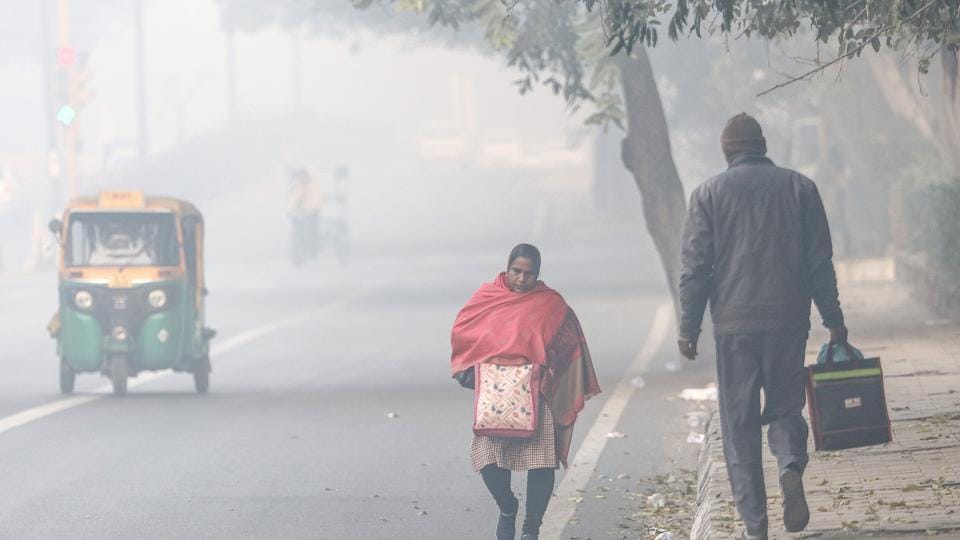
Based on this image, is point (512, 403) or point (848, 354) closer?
point (848, 354)

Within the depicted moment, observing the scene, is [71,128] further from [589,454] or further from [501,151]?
[589,454]

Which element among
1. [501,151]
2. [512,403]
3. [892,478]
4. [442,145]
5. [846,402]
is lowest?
[501,151]

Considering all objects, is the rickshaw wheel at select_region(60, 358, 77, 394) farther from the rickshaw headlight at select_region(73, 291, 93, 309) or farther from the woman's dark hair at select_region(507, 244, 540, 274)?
the woman's dark hair at select_region(507, 244, 540, 274)

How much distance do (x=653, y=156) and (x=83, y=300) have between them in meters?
5.54

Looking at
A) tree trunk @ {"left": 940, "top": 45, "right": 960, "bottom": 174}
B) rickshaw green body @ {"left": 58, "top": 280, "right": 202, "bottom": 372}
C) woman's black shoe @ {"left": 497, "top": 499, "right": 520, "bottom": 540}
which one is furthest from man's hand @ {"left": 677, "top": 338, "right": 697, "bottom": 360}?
rickshaw green body @ {"left": 58, "top": 280, "right": 202, "bottom": 372}

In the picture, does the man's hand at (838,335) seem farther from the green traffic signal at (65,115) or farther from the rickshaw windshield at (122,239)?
the green traffic signal at (65,115)

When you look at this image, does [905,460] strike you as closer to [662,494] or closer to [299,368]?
[662,494]

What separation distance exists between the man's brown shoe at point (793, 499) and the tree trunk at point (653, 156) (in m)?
10.4

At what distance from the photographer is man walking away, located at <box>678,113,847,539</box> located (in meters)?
8.48

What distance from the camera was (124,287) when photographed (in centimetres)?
1766

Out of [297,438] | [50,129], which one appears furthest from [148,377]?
[50,129]

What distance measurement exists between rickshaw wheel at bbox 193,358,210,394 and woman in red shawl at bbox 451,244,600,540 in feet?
30.4

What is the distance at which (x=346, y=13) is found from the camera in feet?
149

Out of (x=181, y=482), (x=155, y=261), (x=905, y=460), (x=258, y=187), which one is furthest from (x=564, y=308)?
(x=258, y=187)
